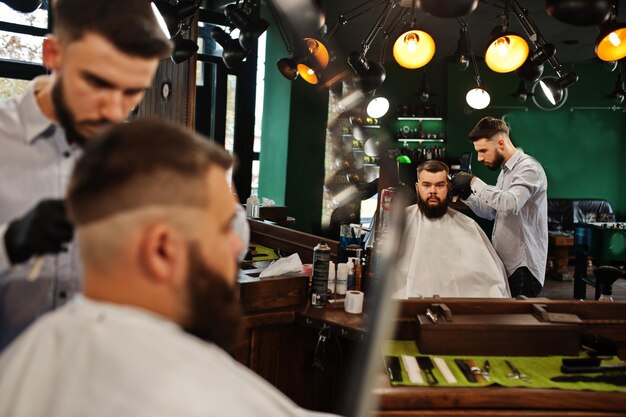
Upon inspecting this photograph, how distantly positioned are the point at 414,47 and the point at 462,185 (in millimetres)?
964

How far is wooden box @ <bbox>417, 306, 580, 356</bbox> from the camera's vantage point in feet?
6.54

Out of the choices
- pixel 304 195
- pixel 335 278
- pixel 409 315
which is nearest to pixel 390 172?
pixel 335 278

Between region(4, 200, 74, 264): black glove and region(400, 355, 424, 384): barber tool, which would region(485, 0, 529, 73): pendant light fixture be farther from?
region(4, 200, 74, 264): black glove

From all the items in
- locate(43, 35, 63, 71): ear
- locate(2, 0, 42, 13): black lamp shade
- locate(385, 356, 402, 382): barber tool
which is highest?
locate(2, 0, 42, 13): black lamp shade

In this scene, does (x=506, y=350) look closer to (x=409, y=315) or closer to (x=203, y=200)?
(x=409, y=315)

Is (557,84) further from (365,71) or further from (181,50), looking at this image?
(181,50)

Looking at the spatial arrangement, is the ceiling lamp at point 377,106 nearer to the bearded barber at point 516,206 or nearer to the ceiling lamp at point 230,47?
the ceiling lamp at point 230,47

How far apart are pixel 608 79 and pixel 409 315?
912 cm

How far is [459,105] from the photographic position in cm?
937

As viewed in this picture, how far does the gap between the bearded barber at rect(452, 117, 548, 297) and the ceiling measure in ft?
9.37

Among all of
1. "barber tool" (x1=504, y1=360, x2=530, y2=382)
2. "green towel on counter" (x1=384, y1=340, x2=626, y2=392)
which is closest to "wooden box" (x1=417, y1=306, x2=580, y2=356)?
"green towel on counter" (x1=384, y1=340, x2=626, y2=392)

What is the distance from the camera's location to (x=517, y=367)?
1.89 metres

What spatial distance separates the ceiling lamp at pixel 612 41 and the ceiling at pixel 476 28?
2.95 m

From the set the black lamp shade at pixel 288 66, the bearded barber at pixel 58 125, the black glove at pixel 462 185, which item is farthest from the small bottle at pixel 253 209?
the bearded barber at pixel 58 125
